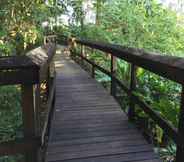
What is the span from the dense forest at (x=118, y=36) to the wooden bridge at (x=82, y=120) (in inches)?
15.0

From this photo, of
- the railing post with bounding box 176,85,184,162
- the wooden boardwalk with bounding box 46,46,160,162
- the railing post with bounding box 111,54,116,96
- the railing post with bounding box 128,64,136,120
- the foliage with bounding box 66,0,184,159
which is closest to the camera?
the railing post with bounding box 176,85,184,162

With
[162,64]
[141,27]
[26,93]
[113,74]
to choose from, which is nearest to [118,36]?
[141,27]

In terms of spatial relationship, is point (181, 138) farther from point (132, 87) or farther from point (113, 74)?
point (113, 74)

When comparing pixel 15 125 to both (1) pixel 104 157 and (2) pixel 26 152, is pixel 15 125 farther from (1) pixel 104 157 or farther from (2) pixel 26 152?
(2) pixel 26 152

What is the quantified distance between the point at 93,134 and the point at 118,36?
879cm

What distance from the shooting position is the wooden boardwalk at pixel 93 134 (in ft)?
7.73

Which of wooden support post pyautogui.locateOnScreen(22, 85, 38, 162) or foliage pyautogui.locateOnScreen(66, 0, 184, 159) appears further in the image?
foliage pyautogui.locateOnScreen(66, 0, 184, 159)

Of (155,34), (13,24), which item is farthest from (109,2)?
(13,24)

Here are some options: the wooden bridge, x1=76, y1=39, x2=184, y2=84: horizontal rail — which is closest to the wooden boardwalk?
the wooden bridge

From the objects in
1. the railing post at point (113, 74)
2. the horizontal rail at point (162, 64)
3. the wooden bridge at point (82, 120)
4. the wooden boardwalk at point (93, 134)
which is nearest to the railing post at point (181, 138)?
the wooden bridge at point (82, 120)

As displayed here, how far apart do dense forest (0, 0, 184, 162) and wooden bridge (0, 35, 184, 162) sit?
382 mm

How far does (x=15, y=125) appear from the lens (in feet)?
17.1

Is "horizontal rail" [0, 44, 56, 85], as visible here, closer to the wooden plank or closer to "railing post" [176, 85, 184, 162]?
the wooden plank

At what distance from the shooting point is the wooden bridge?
163 cm
